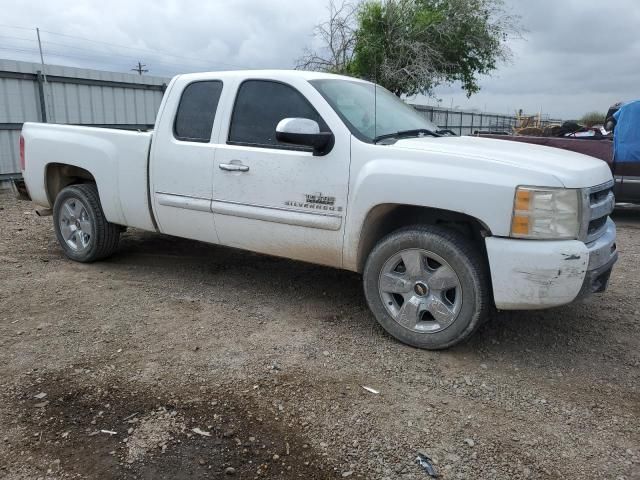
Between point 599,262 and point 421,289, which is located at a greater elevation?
point 599,262

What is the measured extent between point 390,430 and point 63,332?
8.16 ft

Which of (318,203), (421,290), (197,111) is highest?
(197,111)

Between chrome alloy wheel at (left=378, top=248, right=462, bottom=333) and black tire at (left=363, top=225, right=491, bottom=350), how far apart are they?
25 millimetres

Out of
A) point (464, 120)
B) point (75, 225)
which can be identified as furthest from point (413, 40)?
point (75, 225)

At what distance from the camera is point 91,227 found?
17.9 feet

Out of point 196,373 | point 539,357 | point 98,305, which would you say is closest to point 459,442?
point 539,357

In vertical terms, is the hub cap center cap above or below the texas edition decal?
below

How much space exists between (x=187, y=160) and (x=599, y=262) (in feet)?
10.4

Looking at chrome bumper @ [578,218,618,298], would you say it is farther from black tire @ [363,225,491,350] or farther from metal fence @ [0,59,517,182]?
metal fence @ [0,59,517,182]

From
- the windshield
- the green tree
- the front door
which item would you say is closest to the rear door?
the front door

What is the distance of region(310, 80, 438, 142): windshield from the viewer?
4.03 meters

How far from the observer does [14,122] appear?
402 inches

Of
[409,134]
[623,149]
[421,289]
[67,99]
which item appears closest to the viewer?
[421,289]

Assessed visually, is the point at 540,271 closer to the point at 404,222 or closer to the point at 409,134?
the point at 404,222
